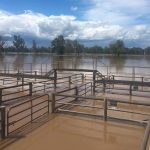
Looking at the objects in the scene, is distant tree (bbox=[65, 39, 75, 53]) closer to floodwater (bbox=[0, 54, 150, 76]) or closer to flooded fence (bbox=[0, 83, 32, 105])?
floodwater (bbox=[0, 54, 150, 76])

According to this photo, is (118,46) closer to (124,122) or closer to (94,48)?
(94,48)

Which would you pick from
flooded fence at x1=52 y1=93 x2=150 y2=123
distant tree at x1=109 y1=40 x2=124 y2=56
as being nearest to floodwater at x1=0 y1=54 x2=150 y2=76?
flooded fence at x1=52 y1=93 x2=150 y2=123

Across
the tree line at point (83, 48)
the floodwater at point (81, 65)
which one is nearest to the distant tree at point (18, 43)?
the tree line at point (83, 48)

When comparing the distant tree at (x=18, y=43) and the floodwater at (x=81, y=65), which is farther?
the distant tree at (x=18, y=43)

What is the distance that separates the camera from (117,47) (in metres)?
97.4

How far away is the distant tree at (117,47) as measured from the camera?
3834 inches

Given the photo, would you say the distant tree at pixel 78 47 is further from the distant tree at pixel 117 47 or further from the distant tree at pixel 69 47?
the distant tree at pixel 117 47

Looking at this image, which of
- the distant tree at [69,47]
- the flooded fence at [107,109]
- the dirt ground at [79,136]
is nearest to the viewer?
the dirt ground at [79,136]

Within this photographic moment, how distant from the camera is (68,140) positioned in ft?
23.1

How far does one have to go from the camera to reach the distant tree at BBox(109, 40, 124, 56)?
97375 mm

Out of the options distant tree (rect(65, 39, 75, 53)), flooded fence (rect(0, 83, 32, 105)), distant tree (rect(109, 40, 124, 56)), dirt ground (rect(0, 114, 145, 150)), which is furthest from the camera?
distant tree (rect(109, 40, 124, 56))

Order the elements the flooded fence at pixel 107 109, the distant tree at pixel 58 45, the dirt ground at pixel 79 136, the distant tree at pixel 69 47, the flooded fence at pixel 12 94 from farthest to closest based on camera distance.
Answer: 1. the distant tree at pixel 69 47
2. the distant tree at pixel 58 45
3. the flooded fence at pixel 12 94
4. the flooded fence at pixel 107 109
5. the dirt ground at pixel 79 136

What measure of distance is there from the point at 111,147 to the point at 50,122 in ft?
8.11

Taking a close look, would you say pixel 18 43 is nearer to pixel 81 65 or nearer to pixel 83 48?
pixel 83 48
